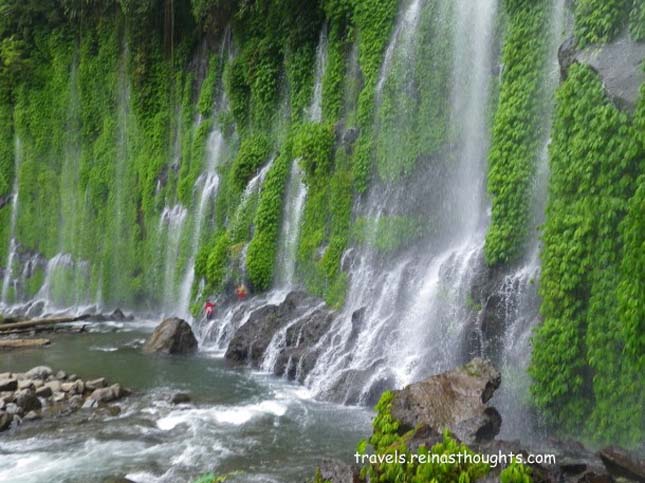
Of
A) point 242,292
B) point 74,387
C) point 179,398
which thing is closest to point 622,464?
point 179,398

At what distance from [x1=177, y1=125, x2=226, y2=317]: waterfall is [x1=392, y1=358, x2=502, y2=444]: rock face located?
1552cm

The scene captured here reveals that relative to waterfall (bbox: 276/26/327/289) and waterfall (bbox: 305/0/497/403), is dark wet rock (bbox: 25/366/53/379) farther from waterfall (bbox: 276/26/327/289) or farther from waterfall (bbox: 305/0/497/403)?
waterfall (bbox: 276/26/327/289)

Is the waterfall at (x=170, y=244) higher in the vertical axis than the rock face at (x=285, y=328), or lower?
higher

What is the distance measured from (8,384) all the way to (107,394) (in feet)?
6.73

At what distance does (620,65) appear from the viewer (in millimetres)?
9094

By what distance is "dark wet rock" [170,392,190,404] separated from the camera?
12.0 m

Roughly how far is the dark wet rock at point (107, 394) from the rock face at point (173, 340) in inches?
170

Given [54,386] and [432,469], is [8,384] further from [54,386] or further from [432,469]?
[432,469]

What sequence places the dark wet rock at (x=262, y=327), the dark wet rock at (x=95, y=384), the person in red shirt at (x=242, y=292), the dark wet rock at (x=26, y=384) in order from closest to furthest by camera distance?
the dark wet rock at (x=26, y=384), the dark wet rock at (x=95, y=384), the dark wet rock at (x=262, y=327), the person in red shirt at (x=242, y=292)

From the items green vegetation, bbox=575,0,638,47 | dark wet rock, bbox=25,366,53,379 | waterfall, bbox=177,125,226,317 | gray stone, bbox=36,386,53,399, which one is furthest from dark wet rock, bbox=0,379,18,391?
green vegetation, bbox=575,0,638,47

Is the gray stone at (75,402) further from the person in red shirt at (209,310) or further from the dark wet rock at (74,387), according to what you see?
the person in red shirt at (209,310)

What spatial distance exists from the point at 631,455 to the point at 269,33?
18.2m

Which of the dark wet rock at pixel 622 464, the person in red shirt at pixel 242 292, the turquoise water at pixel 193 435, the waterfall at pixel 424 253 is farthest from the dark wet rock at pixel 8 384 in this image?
the dark wet rock at pixel 622 464

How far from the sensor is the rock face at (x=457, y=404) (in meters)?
8.02
